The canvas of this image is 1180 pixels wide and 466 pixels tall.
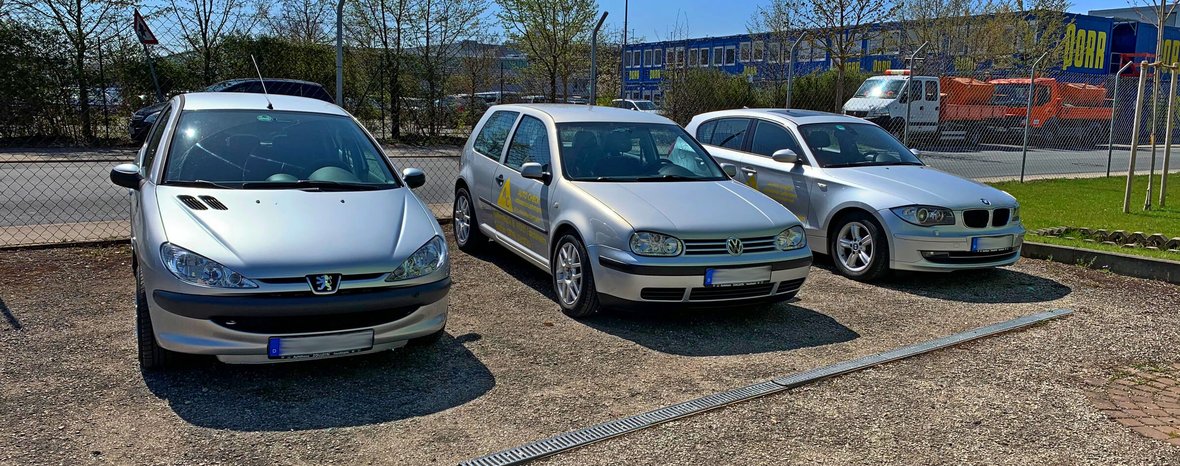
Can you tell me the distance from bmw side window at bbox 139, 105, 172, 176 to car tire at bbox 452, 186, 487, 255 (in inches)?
106

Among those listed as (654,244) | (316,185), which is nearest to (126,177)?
(316,185)

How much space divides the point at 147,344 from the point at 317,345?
3.19ft

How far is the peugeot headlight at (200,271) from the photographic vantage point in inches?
167

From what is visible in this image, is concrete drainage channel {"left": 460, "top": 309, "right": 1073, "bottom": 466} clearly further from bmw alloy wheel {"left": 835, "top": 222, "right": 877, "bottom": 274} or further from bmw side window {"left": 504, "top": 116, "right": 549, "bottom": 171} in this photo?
bmw side window {"left": 504, "top": 116, "right": 549, "bottom": 171}

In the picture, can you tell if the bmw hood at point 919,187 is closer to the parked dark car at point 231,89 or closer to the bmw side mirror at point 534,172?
the bmw side mirror at point 534,172

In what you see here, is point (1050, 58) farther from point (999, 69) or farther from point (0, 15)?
point (0, 15)

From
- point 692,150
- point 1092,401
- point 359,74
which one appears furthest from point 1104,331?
point 359,74

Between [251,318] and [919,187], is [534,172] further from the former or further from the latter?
[919,187]

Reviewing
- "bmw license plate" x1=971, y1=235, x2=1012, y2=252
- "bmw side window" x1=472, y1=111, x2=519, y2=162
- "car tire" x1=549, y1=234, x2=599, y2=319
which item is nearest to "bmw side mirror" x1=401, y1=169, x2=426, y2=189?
"car tire" x1=549, y1=234, x2=599, y2=319

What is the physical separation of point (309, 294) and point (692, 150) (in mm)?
3835

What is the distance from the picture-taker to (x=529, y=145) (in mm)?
7191

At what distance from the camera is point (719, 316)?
6.28 metres

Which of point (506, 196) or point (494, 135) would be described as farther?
point (494, 135)

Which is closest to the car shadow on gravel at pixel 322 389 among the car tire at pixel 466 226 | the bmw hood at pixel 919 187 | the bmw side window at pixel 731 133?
the car tire at pixel 466 226
